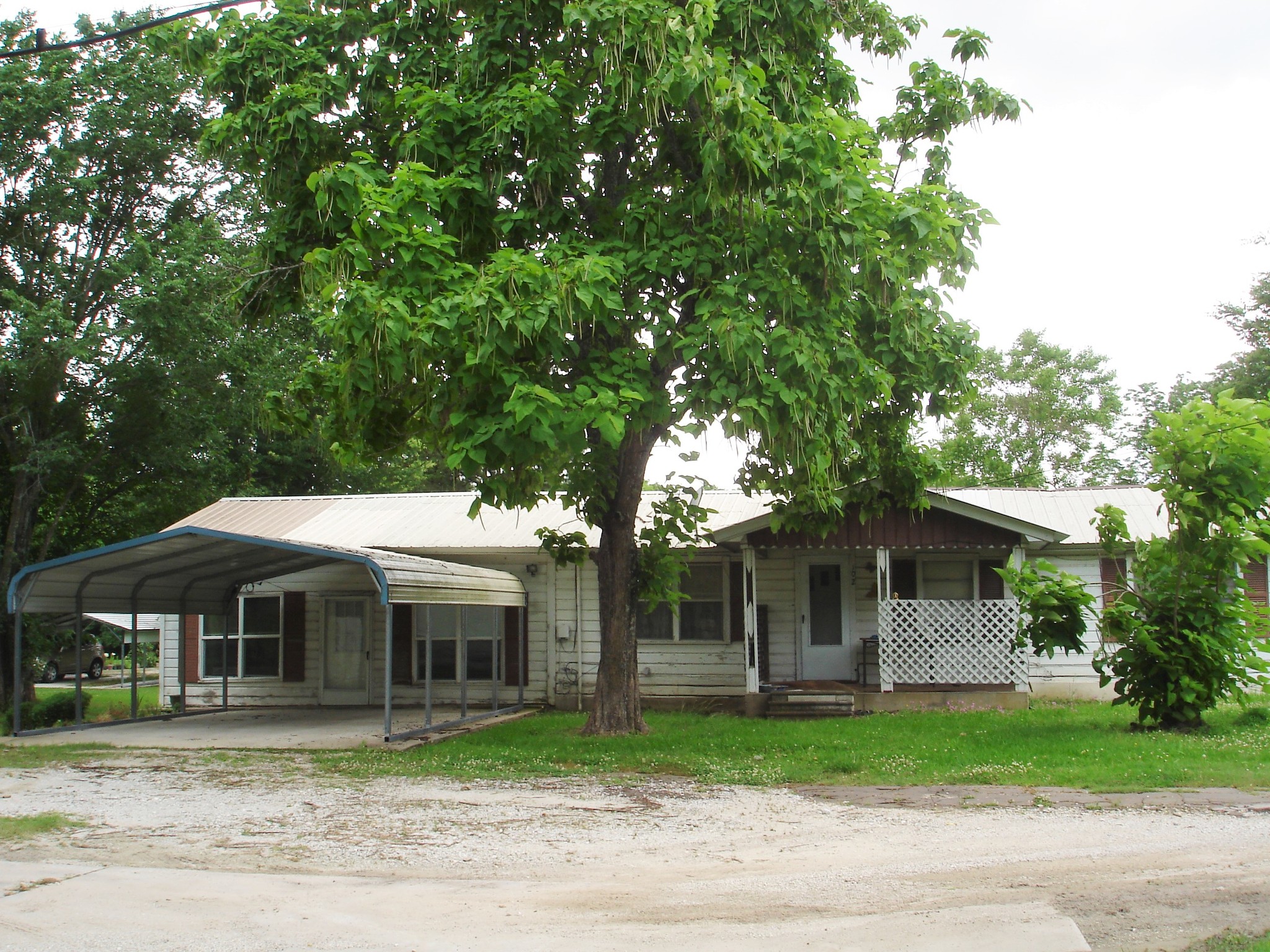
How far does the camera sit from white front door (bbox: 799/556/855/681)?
17.7 meters

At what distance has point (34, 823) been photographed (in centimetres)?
849

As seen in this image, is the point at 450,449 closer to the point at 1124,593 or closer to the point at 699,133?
the point at 699,133

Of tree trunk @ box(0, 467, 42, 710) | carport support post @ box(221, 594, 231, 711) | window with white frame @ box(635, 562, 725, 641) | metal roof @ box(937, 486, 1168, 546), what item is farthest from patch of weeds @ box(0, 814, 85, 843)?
tree trunk @ box(0, 467, 42, 710)

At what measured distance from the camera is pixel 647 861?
7176 mm

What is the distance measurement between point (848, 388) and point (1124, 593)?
5274mm

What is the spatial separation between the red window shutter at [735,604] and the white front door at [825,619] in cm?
97

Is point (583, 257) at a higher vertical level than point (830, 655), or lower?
higher

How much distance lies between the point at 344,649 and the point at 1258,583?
15.3 metres

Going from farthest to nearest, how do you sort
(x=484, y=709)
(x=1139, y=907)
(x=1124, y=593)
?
(x=484, y=709) → (x=1124, y=593) → (x=1139, y=907)

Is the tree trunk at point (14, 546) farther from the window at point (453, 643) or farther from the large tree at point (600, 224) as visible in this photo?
the large tree at point (600, 224)

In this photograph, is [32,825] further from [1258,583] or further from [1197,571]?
[1258,583]

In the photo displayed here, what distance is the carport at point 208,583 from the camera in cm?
1314

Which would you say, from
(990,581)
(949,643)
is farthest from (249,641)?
(990,581)

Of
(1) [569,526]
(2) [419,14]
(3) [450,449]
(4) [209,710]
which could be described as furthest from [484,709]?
(2) [419,14]
